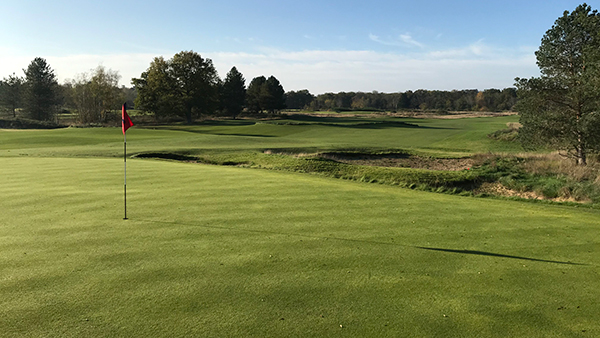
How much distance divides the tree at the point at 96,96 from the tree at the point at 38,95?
18.8 ft

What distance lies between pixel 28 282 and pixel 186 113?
235 feet

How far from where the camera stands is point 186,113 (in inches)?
2916

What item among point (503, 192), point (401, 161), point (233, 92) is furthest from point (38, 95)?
point (503, 192)

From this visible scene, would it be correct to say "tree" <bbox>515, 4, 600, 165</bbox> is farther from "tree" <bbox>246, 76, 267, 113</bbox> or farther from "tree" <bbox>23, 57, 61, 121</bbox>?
"tree" <bbox>23, 57, 61, 121</bbox>

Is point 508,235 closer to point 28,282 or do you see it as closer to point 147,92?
point 28,282

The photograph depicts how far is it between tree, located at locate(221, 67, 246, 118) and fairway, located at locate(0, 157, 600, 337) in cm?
8075

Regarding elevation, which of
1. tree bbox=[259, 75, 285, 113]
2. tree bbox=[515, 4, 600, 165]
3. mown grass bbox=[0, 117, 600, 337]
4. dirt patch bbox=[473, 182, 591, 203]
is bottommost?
dirt patch bbox=[473, 182, 591, 203]

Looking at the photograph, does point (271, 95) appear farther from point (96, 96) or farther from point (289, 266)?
point (289, 266)

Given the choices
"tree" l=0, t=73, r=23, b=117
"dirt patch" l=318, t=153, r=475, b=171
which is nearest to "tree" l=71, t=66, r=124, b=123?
"tree" l=0, t=73, r=23, b=117

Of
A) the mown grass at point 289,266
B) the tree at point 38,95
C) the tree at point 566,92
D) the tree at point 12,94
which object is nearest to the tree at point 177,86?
the tree at point 38,95

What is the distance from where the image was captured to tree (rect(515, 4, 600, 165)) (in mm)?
20703

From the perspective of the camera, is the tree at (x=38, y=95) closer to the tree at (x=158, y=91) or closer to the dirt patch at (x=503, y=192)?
the tree at (x=158, y=91)

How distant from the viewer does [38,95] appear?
77.6 m

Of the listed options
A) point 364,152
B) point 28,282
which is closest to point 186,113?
point 364,152
